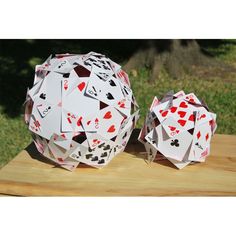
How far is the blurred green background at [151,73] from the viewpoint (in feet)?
19.0

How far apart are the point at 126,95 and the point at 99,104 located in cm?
25

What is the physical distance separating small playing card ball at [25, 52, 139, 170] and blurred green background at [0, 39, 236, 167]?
1.89 metres

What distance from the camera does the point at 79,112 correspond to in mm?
3277

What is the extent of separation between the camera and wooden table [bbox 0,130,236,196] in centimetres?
332

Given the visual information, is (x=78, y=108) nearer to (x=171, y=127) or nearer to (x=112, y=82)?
(x=112, y=82)

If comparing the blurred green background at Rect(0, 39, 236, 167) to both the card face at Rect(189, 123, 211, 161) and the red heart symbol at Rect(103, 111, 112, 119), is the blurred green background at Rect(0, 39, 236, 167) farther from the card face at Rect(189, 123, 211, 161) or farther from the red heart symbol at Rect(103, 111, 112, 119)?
the red heart symbol at Rect(103, 111, 112, 119)

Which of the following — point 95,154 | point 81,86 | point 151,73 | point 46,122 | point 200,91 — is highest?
point 81,86

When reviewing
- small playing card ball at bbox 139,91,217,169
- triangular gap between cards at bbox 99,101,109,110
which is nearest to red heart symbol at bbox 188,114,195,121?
small playing card ball at bbox 139,91,217,169

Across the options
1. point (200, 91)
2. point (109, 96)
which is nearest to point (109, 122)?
point (109, 96)

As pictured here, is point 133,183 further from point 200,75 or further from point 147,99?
point 200,75

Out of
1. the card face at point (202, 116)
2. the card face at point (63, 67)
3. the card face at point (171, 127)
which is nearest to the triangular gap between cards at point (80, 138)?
the card face at point (63, 67)

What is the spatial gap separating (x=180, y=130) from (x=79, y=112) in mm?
701

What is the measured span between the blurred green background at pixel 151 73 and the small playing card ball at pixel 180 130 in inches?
75.7

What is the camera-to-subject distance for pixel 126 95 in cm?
346
